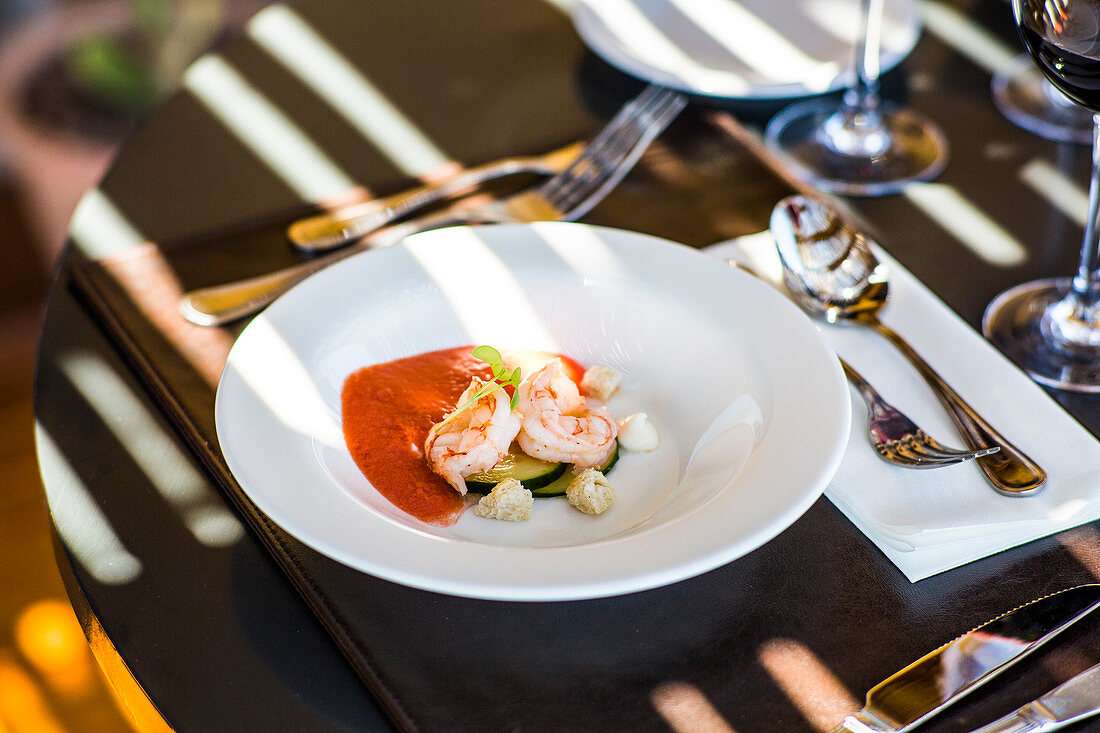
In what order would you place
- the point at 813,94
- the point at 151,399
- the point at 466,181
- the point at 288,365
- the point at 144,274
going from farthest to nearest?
the point at 813,94 → the point at 466,181 → the point at 144,274 → the point at 151,399 → the point at 288,365

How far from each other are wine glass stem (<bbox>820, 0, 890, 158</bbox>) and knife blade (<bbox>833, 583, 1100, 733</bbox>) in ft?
2.48

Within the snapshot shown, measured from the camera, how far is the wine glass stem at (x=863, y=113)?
1394 mm

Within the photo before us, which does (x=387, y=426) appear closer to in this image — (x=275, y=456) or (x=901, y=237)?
(x=275, y=456)

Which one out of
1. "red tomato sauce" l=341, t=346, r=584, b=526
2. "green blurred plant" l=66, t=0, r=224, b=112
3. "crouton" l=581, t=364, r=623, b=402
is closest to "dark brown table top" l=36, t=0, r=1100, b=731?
Result: "red tomato sauce" l=341, t=346, r=584, b=526

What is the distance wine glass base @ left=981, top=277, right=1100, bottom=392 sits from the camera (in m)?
1.05

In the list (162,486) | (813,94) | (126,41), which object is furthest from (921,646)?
(126,41)

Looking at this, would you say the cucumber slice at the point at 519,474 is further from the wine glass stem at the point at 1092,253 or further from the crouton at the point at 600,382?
the wine glass stem at the point at 1092,253

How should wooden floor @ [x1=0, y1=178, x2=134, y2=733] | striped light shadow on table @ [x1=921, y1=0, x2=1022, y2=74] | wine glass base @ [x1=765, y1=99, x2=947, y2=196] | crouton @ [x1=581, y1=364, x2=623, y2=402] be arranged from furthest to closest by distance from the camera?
wooden floor @ [x1=0, y1=178, x2=134, y2=733] → striped light shadow on table @ [x1=921, y1=0, x2=1022, y2=74] → wine glass base @ [x1=765, y1=99, x2=947, y2=196] → crouton @ [x1=581, y1=364, x2=623, y2=402]

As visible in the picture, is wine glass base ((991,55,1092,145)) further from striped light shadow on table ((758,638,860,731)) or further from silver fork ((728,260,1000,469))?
striped light shadow on table ((758,638,860,731))

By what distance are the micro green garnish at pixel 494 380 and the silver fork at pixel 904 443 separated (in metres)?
0.32

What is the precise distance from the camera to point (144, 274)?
1.19m

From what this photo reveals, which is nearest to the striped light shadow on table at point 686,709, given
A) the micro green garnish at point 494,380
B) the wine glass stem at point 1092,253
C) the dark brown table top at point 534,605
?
the dark brown table top at point 534,605

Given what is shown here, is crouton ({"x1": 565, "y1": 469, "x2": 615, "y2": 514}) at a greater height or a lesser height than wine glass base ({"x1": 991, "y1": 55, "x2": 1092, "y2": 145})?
greater

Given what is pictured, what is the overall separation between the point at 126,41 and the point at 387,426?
2815mm
